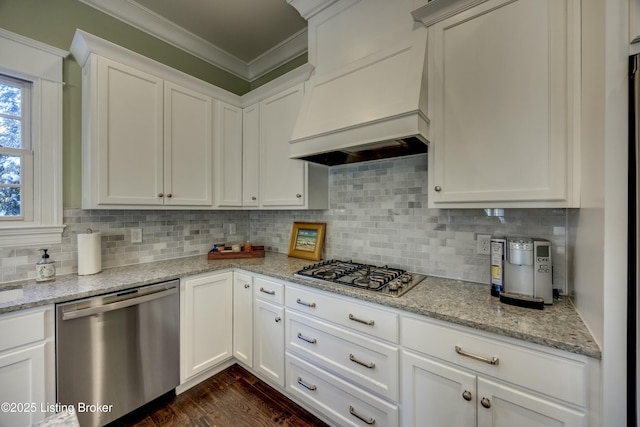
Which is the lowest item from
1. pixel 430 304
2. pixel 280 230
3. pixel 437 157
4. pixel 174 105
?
pixel 430 304

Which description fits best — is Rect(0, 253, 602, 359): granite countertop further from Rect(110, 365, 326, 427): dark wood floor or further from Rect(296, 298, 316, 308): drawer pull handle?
Rect(110, 365, 326, 427): dark wood floor

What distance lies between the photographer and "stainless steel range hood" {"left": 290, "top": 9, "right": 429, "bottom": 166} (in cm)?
137

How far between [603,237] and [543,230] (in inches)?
23.6

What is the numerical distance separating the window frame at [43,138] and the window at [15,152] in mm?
30

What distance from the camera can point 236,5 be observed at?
209cm

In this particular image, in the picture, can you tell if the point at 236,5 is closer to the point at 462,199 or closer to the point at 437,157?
the point at 437,157

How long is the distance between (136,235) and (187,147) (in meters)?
0.85

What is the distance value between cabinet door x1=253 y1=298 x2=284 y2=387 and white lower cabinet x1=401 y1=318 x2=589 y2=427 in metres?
0.88

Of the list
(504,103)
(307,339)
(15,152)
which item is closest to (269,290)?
(307,339)

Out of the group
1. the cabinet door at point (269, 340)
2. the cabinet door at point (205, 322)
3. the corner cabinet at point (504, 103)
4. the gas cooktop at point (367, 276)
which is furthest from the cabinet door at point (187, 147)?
the corner cabinet at point (504, 103)

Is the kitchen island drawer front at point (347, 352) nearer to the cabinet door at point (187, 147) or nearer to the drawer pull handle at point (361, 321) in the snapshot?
the drawer pull handle at point (361, 321)

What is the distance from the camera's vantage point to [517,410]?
1010 mm

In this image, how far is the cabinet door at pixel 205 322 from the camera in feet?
6.26

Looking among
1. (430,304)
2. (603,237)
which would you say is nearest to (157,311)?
(430,304)
